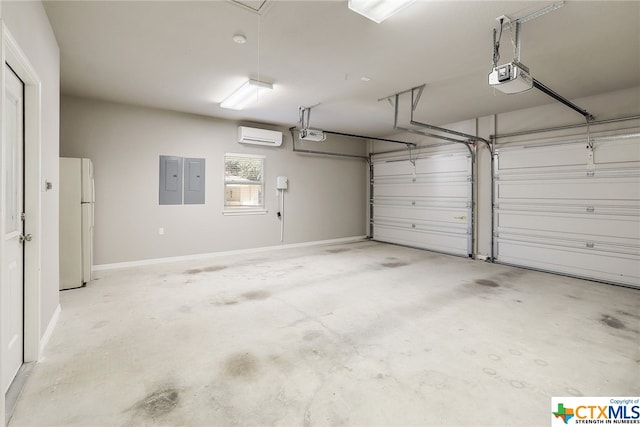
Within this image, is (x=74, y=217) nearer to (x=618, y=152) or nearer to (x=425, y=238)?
(x=425, y=238)

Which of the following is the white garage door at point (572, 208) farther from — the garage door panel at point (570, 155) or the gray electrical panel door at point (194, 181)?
the gray electrical panel door at point (194, 181)

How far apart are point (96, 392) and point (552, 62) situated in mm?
5053

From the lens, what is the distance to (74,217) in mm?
3814

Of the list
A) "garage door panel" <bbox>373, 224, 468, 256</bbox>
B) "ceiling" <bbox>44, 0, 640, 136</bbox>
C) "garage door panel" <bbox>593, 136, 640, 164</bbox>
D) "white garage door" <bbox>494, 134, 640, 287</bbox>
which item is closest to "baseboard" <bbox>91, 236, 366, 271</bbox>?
"garage door panel" <bbox>373, 224, 468, 256</bbox>

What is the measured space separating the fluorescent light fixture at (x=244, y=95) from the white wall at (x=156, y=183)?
1211 millimetres

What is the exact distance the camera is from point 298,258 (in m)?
5.84

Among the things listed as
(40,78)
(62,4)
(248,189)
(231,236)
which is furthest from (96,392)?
(248,189)

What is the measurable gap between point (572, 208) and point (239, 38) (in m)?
5.16

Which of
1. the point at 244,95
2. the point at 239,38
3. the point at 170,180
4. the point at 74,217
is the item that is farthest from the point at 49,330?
the point at 244,95

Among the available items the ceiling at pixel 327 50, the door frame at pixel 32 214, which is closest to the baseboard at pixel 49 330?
the door frame at pixel 32 214

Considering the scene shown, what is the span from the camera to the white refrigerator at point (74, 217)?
3.77 metres

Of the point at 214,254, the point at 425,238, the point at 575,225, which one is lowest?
the point at 214,254

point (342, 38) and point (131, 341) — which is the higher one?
point (342, 38)

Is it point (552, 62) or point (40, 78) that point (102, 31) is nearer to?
point (40, 78)
